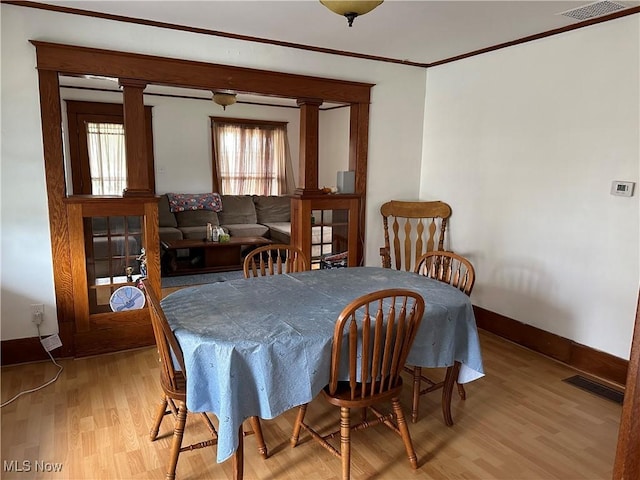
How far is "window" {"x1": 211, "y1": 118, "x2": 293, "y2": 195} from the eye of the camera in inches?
272

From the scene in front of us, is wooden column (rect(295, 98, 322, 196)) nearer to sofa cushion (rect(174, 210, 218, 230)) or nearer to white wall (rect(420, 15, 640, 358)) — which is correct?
white wall (rect(420, 15, 640, 358))

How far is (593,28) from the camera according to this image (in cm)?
288

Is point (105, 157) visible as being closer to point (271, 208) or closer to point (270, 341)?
point (271, 208)

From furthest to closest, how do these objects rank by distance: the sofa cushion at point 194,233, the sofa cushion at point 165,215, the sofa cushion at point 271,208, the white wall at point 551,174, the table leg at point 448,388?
the sofa cushion at point 271,208
the sofa cushion at point 165,215
the sofa cushion at point 194,233
the white wall at point 551,174
the table leg at point 448,388

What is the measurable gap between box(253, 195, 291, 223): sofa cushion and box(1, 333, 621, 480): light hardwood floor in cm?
→ 407

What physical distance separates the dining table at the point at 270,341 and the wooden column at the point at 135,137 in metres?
1.25

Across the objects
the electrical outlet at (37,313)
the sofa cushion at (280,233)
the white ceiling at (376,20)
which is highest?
the white ceiling at (376,20)

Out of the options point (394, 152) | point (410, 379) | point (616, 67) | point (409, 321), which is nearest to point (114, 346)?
point (410, 379)

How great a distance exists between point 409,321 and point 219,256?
13.7ft

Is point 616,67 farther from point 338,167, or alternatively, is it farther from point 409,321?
point 338,167

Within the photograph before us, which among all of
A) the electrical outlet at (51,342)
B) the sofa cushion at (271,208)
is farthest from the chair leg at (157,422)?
the sofa cushion at (271,208)

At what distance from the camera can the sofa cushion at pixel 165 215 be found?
20.0 ft

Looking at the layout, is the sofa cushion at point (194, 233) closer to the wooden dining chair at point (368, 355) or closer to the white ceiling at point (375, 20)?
the white ceiling at point (375, 20)

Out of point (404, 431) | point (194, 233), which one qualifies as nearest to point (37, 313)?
point (404, 431)
